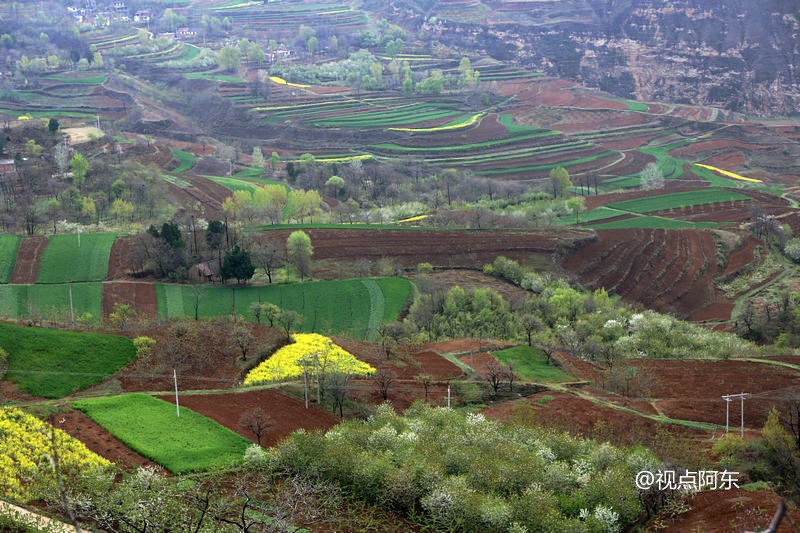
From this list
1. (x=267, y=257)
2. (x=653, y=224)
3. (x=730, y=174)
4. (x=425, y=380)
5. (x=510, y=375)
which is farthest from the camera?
(x=730, y=174)

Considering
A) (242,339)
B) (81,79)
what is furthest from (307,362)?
(81,79)

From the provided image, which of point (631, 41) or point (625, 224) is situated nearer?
point (625, 224)

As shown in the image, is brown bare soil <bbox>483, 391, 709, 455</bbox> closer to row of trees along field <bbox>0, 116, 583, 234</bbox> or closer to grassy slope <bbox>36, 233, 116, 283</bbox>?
grassy slope <bbox>36, 233, 116, 283</bbox>

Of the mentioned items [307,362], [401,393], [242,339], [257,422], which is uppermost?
[257,422]

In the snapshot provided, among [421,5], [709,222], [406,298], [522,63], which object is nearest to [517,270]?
[406,298]

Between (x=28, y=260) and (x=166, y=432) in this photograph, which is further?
(x=28, y=260)

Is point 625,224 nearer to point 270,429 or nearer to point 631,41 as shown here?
point 270,429

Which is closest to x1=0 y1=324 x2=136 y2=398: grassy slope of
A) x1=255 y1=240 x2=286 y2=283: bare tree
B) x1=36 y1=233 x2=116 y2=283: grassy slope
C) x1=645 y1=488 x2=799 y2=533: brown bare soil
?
x1=36 y1=233 x2=116 y2=283: grassy slope

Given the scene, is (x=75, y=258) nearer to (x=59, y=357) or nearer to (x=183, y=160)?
(x=59, y=357)
